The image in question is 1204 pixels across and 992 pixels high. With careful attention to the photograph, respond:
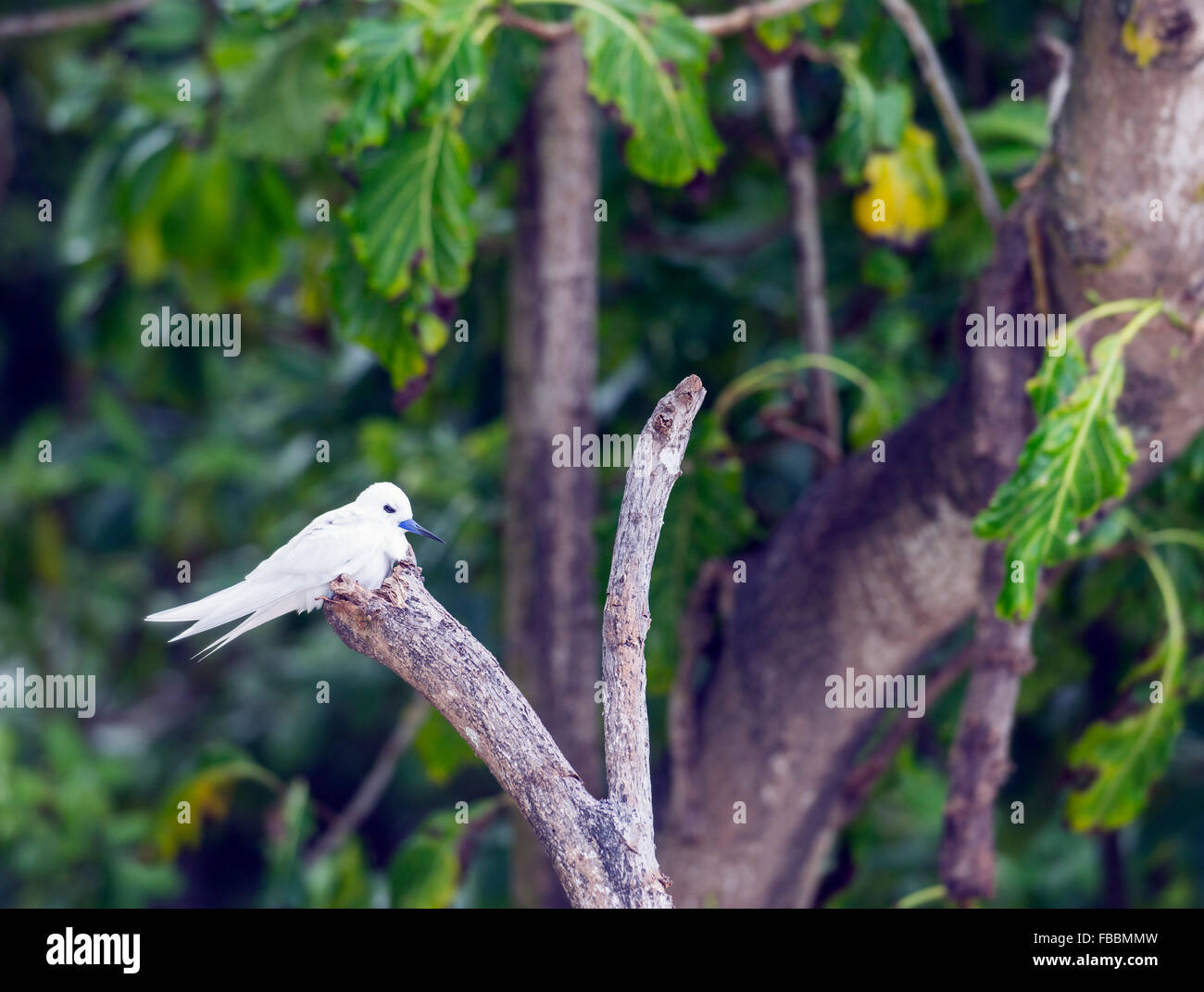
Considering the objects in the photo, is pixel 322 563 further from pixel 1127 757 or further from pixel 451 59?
pixel 1127 757

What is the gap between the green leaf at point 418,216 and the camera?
94.6 inches

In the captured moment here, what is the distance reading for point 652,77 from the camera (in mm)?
2457

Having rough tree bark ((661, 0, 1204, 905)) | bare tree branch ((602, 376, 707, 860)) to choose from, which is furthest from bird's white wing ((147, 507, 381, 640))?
rough tree bark ((661, 0, 1204, 905))

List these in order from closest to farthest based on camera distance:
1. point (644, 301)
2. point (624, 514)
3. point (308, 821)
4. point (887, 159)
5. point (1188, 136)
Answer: point (624, 514), point (1188, 136), point (887, 159), point (308, 821), point (644, 301)

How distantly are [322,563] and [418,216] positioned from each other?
40.4 inches

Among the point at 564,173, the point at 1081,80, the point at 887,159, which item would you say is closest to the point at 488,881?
the point at 564,173

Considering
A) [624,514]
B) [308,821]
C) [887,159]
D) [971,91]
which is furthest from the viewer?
[971,91]

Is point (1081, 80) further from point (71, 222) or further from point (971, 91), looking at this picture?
point (71, 222)

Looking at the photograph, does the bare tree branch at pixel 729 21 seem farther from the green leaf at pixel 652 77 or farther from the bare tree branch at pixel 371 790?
the bare tree branch at pixel 371 790

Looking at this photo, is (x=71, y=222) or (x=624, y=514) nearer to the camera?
(x=624, y=514)

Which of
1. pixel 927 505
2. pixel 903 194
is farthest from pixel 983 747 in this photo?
pixel 903 194

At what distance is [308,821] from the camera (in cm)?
332
